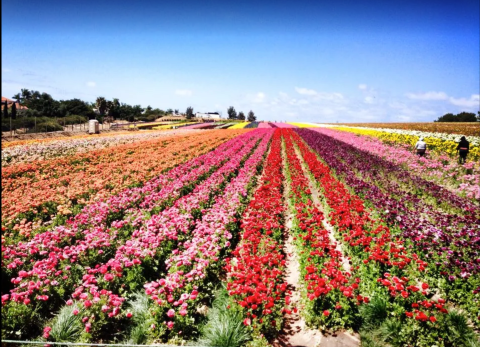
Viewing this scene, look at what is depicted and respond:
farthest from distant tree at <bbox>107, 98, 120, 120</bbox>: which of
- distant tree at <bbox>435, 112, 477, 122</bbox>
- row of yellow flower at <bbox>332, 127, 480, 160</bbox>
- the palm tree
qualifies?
distant tree at <bbox>435, 112, 477, 122</bbox>

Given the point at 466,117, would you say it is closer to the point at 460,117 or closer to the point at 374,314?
the point at 460,117

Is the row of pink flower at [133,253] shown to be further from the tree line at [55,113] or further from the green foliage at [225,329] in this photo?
the tree line at [55,113]

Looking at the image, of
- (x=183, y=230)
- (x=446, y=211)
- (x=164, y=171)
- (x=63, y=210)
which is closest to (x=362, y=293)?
(x=183, y=230)

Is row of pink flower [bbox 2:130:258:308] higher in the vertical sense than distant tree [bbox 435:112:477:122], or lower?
lower

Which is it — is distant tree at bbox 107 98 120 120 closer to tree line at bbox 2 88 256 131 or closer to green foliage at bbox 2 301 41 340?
tree line at bbox 2 88 256 131

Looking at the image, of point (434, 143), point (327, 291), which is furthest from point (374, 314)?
point (434, 143)

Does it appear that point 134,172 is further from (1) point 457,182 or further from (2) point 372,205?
(1) point 457,182

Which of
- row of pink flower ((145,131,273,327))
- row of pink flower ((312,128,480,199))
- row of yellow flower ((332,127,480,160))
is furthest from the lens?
row of yellow flower ((332,127,480,160))

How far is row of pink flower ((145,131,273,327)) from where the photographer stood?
523 cm

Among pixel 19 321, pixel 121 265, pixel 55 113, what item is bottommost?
pixel 19 321

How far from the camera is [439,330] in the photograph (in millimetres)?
4945

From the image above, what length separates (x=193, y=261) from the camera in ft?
21.3

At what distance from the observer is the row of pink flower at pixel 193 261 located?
5.23m

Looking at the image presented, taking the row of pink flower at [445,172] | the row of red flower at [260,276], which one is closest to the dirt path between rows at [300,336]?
the row of red flower at [260,276]
